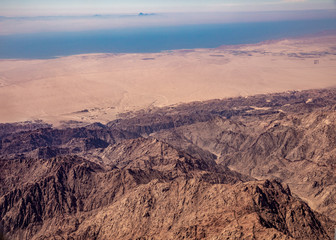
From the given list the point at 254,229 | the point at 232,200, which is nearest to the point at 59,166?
the point at 232,200

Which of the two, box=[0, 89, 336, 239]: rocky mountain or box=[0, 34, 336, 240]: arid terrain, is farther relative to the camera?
box=[0, 34, 336, 240]: arid terrain

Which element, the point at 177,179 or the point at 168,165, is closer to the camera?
the point at 177,179

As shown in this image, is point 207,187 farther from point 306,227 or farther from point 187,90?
point 187,90

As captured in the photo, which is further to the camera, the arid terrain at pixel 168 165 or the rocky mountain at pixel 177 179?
the arid terrain at pixel 168 165

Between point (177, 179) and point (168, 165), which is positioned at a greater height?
point (177, 179)
